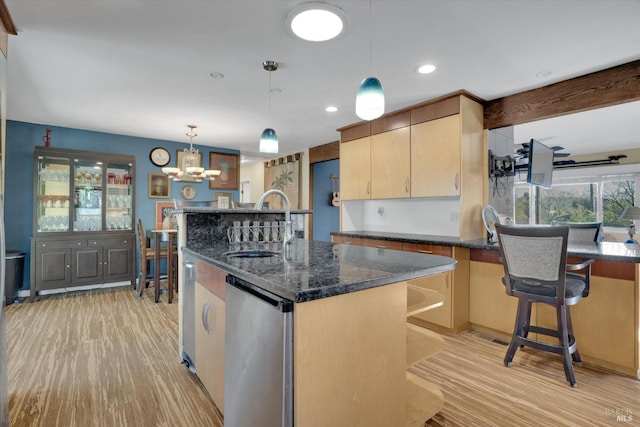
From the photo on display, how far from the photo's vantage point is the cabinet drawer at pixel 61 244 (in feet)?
13.7

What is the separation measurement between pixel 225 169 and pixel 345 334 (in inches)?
222

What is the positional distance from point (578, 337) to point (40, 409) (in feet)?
12.3

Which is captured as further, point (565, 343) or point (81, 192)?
point (81, 192)

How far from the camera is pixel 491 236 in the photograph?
3180 mm

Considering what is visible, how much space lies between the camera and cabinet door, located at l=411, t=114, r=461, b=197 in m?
3.26

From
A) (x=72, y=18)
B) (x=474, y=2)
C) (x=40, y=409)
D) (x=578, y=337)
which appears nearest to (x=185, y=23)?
(x=72, y=18)

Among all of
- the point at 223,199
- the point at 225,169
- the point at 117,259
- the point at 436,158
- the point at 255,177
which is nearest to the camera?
the point at 436,158

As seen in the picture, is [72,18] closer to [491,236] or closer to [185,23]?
[185,23]

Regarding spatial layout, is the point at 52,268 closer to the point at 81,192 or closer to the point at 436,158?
the point at 81,192

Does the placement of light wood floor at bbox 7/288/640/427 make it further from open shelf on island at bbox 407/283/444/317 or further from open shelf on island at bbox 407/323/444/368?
open shelf on island at bbox 407/283/444/317

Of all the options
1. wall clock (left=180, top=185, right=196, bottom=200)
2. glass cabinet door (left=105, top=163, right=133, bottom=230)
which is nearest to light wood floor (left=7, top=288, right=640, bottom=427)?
glass cabinet door (left=105, top=163, right=133, bottom=230)

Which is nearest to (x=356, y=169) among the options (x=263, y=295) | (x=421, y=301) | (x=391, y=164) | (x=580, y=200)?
(x=391, y=164)

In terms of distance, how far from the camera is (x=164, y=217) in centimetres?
558

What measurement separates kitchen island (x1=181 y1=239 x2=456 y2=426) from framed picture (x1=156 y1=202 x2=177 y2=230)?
14.8ft
